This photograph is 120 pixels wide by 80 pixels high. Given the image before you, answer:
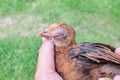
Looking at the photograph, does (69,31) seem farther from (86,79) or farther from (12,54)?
(12,54)

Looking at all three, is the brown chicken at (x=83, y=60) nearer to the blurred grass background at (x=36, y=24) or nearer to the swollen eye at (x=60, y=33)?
the swollen eye at (x=60, y=33)

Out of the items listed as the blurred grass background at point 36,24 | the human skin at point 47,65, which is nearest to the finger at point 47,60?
the human skin at point 47,65

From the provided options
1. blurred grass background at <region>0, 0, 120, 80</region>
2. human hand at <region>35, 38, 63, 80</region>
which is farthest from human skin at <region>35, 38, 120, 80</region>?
blurred grass background at <region>0, 0, 120, 80</region>

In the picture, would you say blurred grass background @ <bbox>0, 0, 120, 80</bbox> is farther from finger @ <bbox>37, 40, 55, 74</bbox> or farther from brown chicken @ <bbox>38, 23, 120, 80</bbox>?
brown chicken @ <bbox>38, 23, 120, 80</bbox>

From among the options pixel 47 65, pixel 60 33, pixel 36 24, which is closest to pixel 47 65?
pixel 47 65

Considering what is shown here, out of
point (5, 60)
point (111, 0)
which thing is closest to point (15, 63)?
point (5, 60)

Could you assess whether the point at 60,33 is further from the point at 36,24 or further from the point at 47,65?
the point at 36,24

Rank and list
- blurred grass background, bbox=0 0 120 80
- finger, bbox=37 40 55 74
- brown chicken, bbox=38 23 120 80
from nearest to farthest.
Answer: brown chicken, bbox=38 23 120 80 → finger, bbox=37 40 55 74 → blurred grass background, bbox=0 0 120 80
